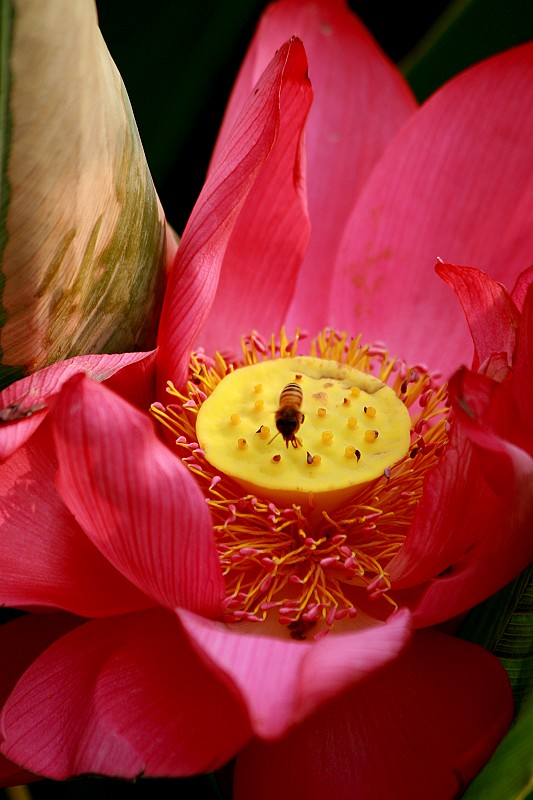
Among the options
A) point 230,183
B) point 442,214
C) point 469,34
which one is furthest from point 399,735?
point 469,34

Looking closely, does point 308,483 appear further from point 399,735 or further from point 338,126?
point 338,126

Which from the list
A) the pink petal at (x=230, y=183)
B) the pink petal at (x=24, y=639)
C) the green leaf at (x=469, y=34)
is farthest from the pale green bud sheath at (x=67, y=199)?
the green leaf at (x=469, y=34)

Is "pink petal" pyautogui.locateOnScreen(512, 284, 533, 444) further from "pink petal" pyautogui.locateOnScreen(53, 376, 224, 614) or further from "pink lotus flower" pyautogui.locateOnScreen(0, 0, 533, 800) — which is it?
"pink petal" pyautogui.locateOnScreen(53, 376, 224, 614)

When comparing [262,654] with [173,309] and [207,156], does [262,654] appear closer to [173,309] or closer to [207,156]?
[173,309]

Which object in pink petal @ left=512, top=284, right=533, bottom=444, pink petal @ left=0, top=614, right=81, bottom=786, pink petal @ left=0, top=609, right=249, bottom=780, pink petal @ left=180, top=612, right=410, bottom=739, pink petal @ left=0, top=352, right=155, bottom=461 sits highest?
pink petal @ left=512, top=284, right=533, bottom=444

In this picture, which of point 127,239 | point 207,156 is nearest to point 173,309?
point 127,239

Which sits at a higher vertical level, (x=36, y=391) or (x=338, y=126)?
(x=338, y=126)

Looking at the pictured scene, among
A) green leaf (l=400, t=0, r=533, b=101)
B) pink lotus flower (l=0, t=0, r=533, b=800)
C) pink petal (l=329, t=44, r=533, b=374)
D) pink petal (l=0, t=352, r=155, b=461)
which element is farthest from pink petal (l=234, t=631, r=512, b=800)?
green leaf (l=400, t=0, r=533, b=101)
